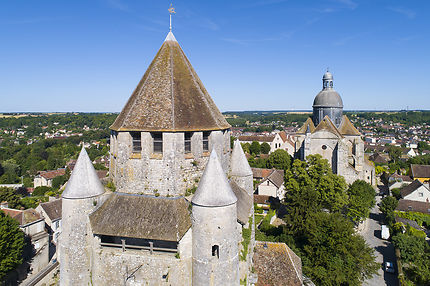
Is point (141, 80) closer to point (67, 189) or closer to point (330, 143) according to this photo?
point (67, 189)

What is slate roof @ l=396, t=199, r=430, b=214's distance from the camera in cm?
4091

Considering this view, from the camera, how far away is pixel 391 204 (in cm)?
3903

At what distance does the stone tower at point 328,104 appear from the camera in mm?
48562

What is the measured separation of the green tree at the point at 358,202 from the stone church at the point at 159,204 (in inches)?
1051

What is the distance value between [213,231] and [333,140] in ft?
121

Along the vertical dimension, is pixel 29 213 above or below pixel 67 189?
below

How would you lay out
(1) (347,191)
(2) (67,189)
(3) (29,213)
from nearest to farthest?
(2) (67,189)
(3) (29,213)
(1) (347,191)

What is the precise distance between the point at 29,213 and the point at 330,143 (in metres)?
42.4

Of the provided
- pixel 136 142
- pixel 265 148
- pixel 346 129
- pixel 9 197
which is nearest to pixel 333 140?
pixel 346 129

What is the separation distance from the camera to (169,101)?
13625 mm

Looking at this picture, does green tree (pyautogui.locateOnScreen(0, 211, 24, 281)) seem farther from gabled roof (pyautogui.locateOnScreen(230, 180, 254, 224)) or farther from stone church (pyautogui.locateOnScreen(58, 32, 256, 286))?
gabled roof (pyautogui.locateOnScreen(230, 180, 254, 224))

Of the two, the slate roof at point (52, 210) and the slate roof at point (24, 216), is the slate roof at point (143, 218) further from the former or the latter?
the slate roof at point (52, 210)

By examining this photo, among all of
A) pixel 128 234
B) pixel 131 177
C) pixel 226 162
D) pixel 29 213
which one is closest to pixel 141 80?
pixel 131 177

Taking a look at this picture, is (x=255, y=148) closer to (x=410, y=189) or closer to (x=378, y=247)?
(x=410, y=189)
